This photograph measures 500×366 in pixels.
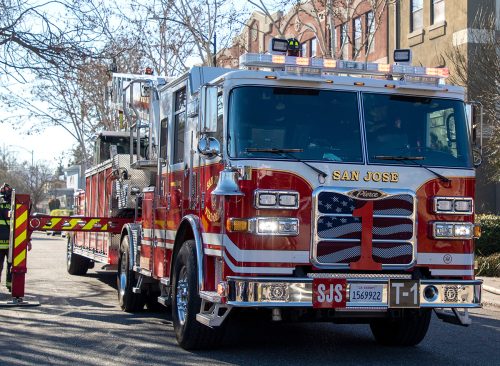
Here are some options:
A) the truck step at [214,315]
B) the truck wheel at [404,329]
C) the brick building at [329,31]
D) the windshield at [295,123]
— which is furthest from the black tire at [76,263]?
the windshield at [295,123]

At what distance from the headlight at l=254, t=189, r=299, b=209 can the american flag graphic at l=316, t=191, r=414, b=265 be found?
26 cm

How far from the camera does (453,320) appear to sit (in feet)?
26.4

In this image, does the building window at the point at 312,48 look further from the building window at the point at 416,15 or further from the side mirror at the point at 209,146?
the side mirror at the point at 209,146

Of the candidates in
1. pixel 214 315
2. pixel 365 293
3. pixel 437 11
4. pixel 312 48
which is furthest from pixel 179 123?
pixel 312 48

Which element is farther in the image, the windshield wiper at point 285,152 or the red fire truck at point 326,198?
the windshield wiper at point 285,152

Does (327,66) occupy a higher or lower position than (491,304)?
higher

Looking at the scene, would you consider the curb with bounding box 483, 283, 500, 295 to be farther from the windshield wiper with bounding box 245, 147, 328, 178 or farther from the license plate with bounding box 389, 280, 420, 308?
the windshield wiper with bounding box 245, 147, 328, 178

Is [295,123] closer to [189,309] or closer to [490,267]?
[189,309]

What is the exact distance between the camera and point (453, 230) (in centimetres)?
779

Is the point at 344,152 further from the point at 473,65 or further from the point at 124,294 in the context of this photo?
the point at 473,65

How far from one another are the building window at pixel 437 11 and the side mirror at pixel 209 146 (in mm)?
19659

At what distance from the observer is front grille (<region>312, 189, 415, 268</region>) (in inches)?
294

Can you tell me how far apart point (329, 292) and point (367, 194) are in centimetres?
99

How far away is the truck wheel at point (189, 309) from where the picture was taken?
8016 mm
